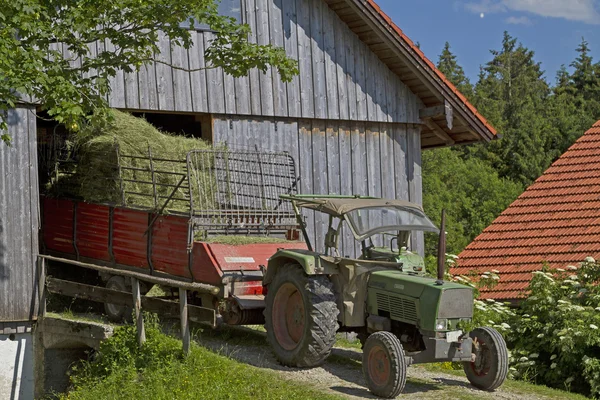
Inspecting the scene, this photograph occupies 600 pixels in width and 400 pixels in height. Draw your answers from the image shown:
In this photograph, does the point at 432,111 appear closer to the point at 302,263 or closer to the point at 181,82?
the point at 181,82

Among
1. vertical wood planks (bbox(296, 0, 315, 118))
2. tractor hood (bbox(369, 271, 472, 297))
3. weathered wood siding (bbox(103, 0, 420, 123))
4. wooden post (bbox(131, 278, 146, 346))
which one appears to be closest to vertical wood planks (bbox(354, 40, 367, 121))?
weathered wood siding (bbox(103, 0, 420, 123))

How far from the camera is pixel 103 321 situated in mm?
14312

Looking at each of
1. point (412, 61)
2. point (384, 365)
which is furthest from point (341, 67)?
point (384, 365)

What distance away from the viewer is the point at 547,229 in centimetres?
1872

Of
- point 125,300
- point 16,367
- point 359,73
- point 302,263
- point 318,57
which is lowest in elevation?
point 16,367

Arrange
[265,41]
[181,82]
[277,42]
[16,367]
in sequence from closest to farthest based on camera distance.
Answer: [16,367]
[181,82]
[265,41]
[277,42]

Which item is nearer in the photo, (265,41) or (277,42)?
(265,41)

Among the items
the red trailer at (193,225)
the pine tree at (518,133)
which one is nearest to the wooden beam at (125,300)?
the red trailer at (193,225)

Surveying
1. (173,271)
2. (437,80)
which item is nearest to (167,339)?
(173,271)

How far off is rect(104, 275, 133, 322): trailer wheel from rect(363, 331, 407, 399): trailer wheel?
14.9 ft

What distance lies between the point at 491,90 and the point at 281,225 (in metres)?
48.3

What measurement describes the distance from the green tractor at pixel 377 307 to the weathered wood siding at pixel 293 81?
440 cm

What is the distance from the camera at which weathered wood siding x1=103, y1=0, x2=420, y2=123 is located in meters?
16.1

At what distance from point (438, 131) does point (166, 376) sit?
9687 mm
